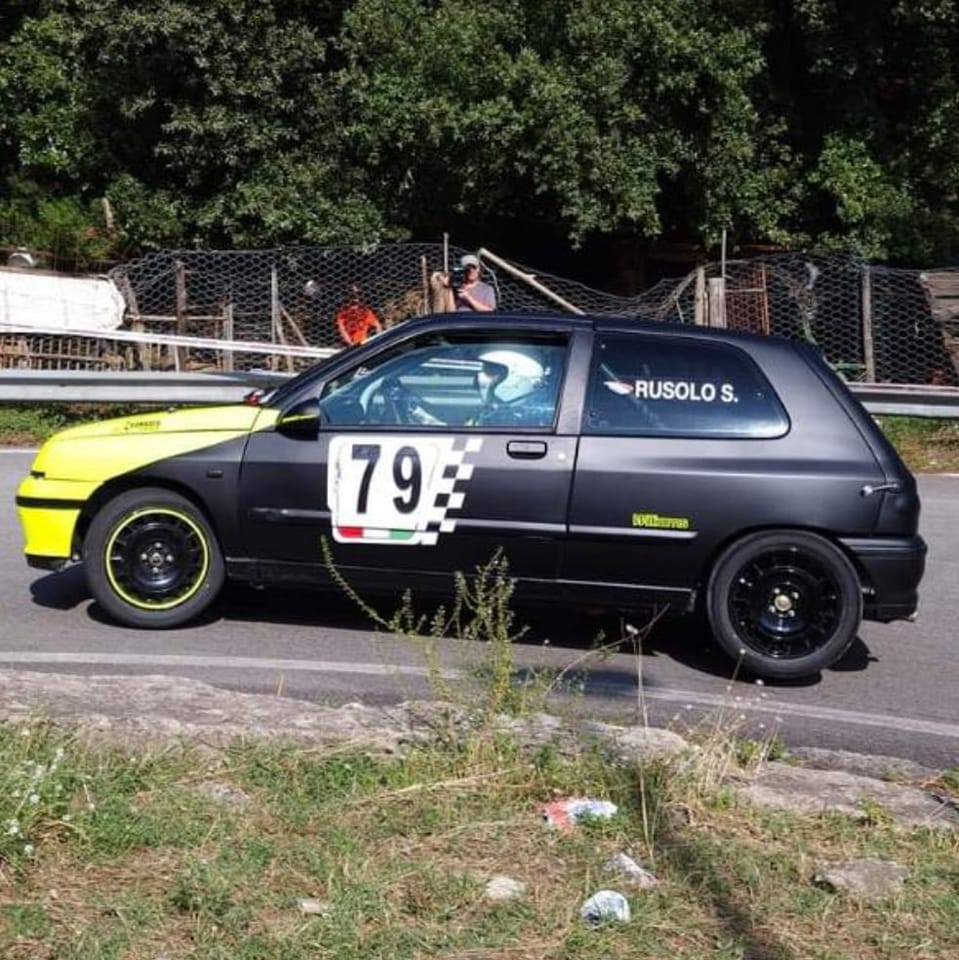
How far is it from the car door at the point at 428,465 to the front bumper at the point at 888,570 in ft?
4.61

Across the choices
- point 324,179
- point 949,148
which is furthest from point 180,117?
point 949,148

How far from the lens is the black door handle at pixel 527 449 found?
6938 millimetres

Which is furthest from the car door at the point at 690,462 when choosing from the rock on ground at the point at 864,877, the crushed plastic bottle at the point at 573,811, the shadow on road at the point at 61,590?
the shadow on road at the point at 61,590

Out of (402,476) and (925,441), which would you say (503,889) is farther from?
(925,441)

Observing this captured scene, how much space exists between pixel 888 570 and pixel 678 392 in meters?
1.28

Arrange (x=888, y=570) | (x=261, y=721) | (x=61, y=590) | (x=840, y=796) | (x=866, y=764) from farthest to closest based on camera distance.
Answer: (x=61, y=590)
(x=888, y=570)
(x=866, y=764)
(x=261, y=721)
(x=840, y=796)

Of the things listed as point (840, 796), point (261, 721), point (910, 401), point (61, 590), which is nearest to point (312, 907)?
point (261, 721)

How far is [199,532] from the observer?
7254 millimetres

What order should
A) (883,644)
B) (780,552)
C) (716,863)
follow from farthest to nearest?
(883,644) → (780,552) → (716,863)

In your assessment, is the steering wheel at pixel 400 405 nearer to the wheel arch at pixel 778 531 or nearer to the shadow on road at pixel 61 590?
the wheel arch at pixel 778 531

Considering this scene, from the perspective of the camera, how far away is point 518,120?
786 inches

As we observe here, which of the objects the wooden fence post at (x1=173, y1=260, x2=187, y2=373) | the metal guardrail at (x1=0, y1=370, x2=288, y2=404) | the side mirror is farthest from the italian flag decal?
the wooden fence post at (x1=173, y1=260, x2=187, y2=373)

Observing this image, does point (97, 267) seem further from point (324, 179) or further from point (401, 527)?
point (401, 527)

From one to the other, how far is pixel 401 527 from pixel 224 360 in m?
11.8
